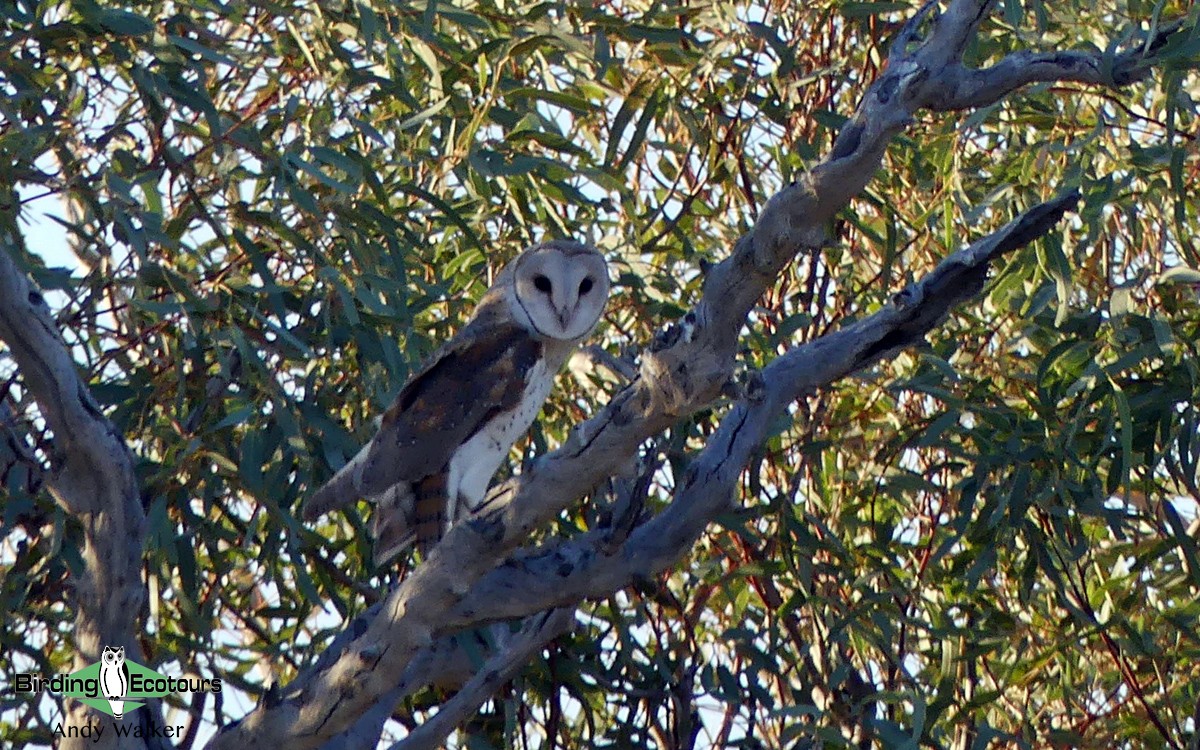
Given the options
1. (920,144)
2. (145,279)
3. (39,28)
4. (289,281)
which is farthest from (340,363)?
(920,144)

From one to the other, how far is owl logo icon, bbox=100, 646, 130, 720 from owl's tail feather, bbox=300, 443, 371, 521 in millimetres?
501

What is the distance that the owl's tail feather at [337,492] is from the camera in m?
2.77

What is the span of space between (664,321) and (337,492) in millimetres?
862

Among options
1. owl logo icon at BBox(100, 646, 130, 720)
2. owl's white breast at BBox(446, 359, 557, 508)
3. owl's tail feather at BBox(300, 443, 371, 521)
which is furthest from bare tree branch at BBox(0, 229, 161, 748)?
owl's white breast at BBox(446, 359, 557, 508)

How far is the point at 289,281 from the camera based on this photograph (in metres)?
3.14

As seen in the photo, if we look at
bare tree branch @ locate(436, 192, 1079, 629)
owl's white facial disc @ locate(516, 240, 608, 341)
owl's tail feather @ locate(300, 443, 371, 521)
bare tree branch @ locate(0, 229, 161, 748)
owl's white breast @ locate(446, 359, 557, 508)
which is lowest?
bare tree branch @ locate(436, 192, 1079, 629)

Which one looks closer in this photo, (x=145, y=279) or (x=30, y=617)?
(x=145, y=279)

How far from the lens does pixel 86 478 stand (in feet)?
7.44

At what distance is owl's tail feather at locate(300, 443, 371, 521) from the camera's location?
109 inches

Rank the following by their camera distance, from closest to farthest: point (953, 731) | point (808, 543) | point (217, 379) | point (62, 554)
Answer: point (62, 554) < point (217, 379) < point (808, 543) < point (953, 731)

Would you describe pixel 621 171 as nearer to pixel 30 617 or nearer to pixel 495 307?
pixel 495 307

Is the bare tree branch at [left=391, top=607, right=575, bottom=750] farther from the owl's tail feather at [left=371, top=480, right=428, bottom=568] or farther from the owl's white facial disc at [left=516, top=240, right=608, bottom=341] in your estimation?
the owl's white facial disc at [left=516, top=240, right=608, bottom=341]

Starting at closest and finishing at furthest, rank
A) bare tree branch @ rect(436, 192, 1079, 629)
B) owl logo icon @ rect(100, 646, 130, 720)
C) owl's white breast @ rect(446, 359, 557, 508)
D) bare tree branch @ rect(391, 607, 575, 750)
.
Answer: bare tree branch @ rect(436, 192, 1079, 629), owl logo icon @ rect(100, 646, 130, 720), bare tree branch @ rect(391, 607, 575, 750), owl's white breast @ rect(446, 359, 557, 508)

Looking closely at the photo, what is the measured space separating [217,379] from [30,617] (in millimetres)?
534
